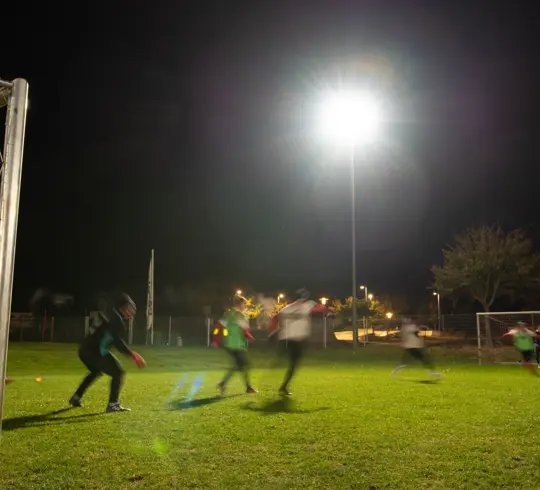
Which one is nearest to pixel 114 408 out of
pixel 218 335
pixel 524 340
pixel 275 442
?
pixel 218 335

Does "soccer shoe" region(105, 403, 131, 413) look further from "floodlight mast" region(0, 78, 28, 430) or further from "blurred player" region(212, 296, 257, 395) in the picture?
"floodlight mast" region(0, 78, 28, 430)

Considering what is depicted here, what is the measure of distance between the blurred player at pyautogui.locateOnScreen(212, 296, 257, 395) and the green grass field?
77 centimetres

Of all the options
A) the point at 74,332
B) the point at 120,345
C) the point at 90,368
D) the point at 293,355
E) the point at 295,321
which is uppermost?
the point at 295,321

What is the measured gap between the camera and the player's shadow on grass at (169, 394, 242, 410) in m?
8.52

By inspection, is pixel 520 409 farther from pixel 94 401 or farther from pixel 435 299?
pixel 435 299

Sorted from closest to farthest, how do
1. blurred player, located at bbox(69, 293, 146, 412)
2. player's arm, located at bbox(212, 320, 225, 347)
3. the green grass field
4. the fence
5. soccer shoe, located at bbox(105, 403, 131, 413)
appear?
the green grass field → soccer shoe, located at bbox(105, 403, 131, 413) → blurred player, located at bbox(69, 293, 146, 412) → player's arm, located at bbox(212, 320, 225, 347) → the fence

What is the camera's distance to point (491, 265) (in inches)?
1618

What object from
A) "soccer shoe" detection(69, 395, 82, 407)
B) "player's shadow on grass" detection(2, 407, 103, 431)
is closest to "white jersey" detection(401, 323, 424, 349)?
"soccer shoe" detection(69, 395, 82, 407)

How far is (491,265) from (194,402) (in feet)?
122

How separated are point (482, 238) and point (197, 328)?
25.9 metres

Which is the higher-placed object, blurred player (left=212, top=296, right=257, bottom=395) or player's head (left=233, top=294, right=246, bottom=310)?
player's head (left=233, top=294, right=246, bottom=310)

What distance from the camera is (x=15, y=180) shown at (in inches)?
205

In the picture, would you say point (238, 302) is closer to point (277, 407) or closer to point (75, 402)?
point (277, 407)

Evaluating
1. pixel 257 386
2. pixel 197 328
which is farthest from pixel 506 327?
pixel 197 328
